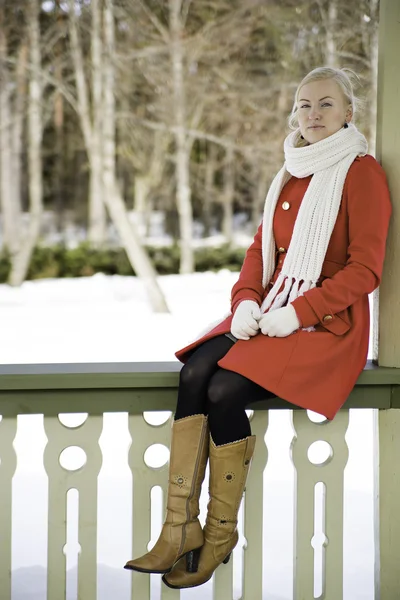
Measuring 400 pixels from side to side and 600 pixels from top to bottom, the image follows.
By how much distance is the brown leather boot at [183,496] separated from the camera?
1688mm

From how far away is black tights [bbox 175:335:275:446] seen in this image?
5.57 ft

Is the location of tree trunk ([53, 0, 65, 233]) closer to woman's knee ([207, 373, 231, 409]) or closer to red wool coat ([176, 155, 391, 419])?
red wool coat ([176, 155, 391, 419])

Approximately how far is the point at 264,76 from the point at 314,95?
Result: 36.2ft

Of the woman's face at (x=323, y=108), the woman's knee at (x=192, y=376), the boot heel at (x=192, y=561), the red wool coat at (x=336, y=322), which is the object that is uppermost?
the woman's face at (x=323, y=108)

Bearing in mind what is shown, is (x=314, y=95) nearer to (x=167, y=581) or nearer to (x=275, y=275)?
(x=275, y=275)

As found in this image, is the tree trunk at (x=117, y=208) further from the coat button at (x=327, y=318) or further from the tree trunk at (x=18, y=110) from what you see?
the coat button at (x=327, y=318)

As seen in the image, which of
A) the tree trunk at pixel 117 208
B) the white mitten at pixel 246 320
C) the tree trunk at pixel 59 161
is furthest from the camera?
the tree trunk at pixel 59 161

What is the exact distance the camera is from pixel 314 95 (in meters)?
1.87

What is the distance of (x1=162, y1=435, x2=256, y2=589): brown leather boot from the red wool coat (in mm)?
168

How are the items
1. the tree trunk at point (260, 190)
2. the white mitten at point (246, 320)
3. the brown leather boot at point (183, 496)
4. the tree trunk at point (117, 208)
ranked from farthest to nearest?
the tree trunk at point (260, 190), the tree trunk at point (117, 208), the white mitten at point (246, 320), the brown leather boot at point (183, 496)

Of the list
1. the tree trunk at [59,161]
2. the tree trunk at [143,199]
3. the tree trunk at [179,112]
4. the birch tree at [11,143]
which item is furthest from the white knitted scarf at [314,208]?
the tree trunk at [59,161]

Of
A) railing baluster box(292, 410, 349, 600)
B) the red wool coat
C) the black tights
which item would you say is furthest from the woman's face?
railing baluster box(292, 410, 349, 600)

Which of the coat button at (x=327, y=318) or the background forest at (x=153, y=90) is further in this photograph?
the background forest at (x=153, y=90)

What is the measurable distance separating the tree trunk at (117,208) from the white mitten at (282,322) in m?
7.00
